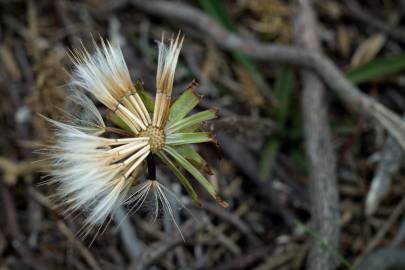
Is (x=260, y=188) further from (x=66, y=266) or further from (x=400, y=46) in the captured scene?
(x=400, y=46)

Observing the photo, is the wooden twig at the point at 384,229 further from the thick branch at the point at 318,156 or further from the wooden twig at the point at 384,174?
the thick branch at the point at 318,156

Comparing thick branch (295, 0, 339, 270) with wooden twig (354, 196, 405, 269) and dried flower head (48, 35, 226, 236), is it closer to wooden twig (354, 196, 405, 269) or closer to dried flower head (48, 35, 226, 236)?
wooden twig (354, 196, 405, 269)

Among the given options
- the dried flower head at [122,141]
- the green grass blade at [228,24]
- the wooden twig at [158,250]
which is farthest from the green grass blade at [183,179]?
the green grass blade at [228,24]

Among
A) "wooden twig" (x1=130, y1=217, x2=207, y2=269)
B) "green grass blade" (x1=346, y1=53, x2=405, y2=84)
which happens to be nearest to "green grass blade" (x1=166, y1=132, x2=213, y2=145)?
"wooden twig" (x1=130, y1=217, x2=207, y2=269)

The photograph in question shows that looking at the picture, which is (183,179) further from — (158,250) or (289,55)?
(289,55)

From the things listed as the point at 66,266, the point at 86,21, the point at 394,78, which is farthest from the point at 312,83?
the point at 66,266

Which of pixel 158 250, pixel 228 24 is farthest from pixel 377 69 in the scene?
pixel 158 250
